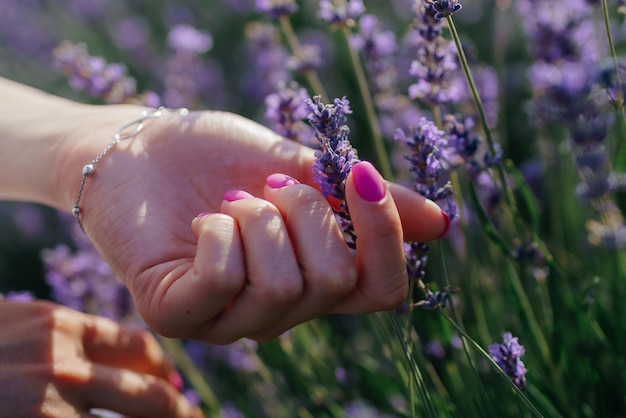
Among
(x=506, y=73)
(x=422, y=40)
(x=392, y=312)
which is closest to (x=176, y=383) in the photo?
(x=392, y=312)

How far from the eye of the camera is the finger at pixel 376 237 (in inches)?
30.5

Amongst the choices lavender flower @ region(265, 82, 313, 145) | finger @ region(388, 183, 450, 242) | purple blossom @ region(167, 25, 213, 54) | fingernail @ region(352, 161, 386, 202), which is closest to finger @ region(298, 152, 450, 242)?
finger @ region(388, 183, 450, 242)

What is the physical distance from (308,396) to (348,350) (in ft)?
0.42

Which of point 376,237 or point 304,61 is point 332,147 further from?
point 304,61

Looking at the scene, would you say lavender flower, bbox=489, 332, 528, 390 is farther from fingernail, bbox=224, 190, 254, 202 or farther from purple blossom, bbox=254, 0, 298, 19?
purple blossom, bbox=254, 0, 298, 19

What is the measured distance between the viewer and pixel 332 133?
846 mm

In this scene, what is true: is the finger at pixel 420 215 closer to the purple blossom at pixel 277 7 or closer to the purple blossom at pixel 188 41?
the purple blossom at pixel 277 7

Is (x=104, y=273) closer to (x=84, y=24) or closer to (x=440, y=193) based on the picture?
(x=440, y=193)

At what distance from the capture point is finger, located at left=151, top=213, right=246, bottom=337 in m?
0.78

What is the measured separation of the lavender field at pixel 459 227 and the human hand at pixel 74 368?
187 mm

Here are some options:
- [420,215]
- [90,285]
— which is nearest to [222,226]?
[420,215]

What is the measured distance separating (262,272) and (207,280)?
68mm

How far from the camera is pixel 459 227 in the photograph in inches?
63.1

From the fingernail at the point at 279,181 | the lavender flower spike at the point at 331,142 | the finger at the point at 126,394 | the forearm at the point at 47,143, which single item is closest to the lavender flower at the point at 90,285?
the forearm at the point at 47,143
